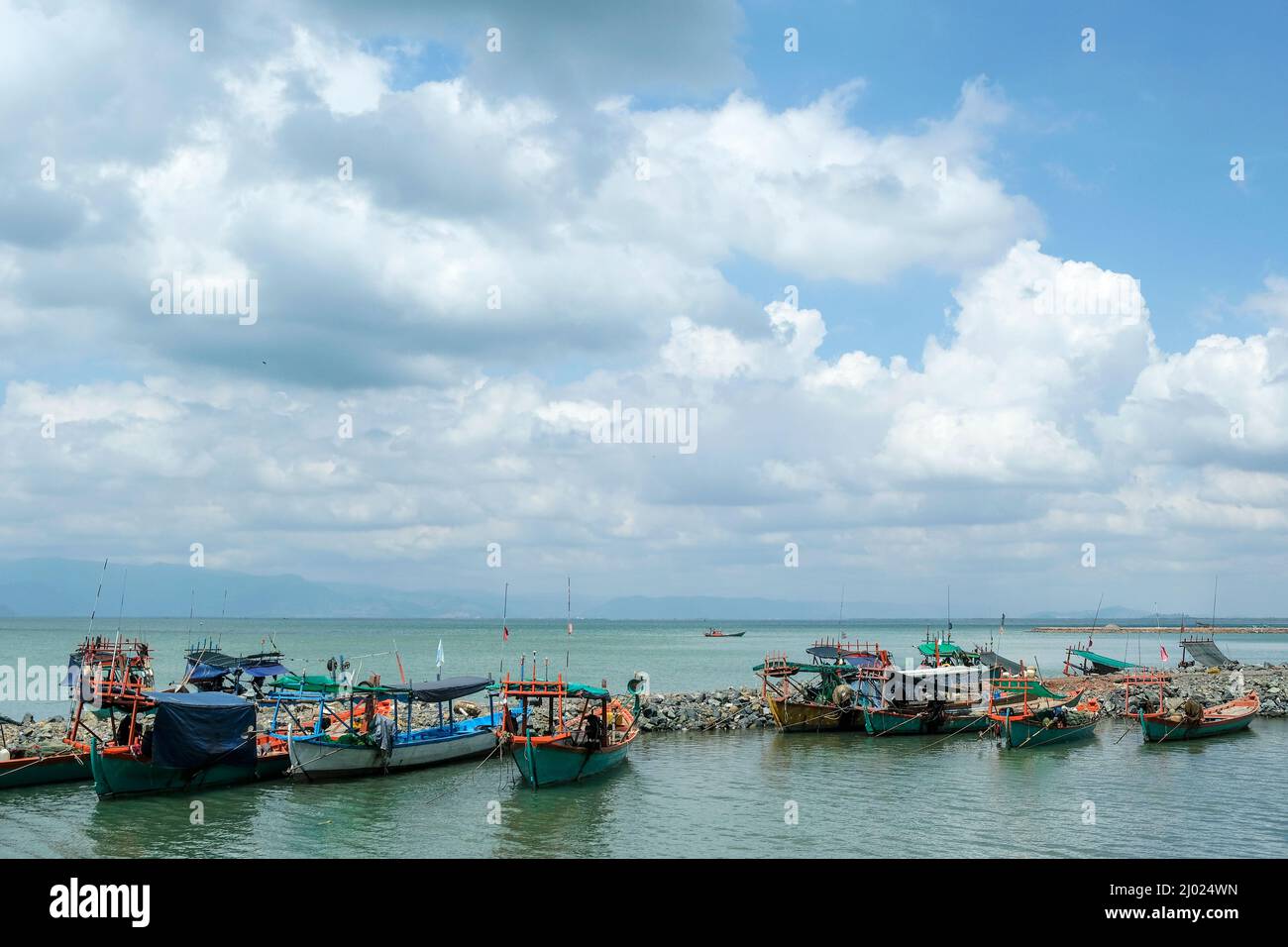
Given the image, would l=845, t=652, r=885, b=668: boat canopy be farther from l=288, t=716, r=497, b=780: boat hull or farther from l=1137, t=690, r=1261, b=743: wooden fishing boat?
l=288, t=716, r=497, b=780: boat hull

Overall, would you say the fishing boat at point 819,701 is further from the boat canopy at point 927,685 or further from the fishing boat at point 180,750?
the fishing boat at point 180,750

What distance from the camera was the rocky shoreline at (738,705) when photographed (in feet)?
133

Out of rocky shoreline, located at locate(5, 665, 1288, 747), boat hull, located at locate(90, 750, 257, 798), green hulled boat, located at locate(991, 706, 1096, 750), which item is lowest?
rocky shoreline, located at locate(5, 665, 1288, 747)

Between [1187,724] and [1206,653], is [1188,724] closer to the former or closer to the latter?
[1187,724]

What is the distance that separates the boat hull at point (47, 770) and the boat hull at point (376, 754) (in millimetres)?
6462

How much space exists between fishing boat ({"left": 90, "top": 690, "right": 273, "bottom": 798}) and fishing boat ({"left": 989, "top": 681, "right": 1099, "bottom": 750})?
29801 mm

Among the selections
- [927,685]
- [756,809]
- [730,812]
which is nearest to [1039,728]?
[927,685]

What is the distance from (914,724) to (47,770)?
114 feet

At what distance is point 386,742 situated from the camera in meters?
32.3

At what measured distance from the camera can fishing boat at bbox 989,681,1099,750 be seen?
3894 centimetres

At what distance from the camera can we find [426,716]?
45.9 m

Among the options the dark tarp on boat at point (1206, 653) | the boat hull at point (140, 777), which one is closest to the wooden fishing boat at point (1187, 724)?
the boat hull at point (140, 777)

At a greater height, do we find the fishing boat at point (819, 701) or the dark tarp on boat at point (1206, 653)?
the fishing boat at point (819, 701)

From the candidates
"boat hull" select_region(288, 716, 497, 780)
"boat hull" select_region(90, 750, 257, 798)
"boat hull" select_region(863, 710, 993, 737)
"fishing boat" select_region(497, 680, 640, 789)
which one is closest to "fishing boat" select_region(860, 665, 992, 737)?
"boat hull" select_region(863, 710, 993, 737)
